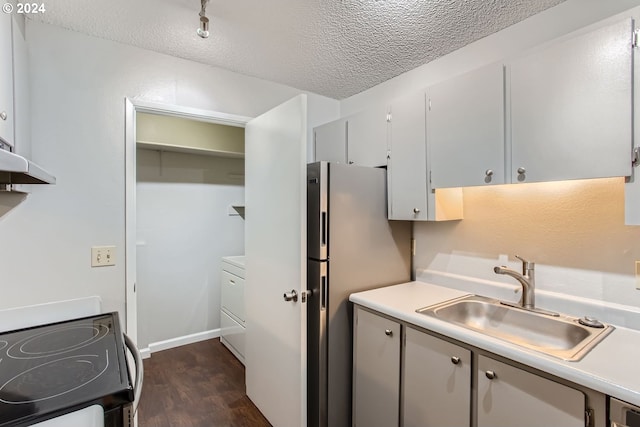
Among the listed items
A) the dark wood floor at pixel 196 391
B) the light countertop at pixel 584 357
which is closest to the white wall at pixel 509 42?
the light countertop at pixel 584 357

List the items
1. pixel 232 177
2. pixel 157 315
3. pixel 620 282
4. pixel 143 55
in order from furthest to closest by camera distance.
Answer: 1. pixel 232 177
2. pixel 157 315
3. pixel 143 55
4. pixel 620 282

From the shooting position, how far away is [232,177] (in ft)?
12.1

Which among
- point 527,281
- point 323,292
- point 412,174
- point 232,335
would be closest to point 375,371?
point 323,292

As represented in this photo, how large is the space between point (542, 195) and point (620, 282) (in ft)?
1.66

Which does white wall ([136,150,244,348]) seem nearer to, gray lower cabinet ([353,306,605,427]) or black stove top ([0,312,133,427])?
black stove top ([0,312,133,427])

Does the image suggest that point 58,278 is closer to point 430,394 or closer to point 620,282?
point 430,394

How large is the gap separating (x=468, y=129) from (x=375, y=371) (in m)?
1.40

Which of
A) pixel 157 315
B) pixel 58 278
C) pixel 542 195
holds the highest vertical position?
pixel 542 195

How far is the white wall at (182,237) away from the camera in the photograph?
315 cm

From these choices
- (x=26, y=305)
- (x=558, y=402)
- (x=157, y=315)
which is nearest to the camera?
(x=558, y=402)

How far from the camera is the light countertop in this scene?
0.96m

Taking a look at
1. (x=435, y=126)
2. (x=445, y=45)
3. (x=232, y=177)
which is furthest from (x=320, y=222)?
(x=232, y=177)

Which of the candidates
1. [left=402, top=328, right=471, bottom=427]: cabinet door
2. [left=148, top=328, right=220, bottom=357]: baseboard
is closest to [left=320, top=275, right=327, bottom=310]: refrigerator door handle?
[left=402, top=328, right=471, bottom=427]: cabinet door

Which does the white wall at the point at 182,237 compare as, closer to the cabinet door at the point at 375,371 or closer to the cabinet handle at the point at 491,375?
the cabinet door at the point at 375,371
